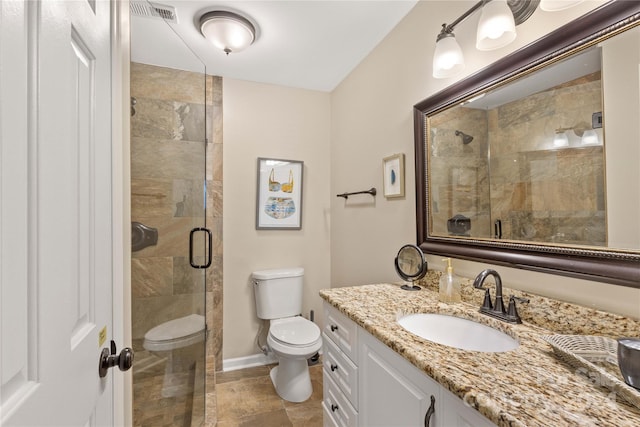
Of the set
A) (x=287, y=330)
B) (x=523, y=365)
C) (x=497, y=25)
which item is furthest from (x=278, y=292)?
(x=497, y=25)

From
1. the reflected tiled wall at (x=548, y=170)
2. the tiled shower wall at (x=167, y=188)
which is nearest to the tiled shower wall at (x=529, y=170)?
the reflected tiled wall at (x=548, y=170)

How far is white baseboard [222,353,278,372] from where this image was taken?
2.37 meters

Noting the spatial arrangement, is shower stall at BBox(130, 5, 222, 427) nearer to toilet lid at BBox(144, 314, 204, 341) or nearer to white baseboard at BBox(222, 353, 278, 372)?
toilet lid at BBox(144, 314, 204, 341)

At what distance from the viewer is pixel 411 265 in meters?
1.55

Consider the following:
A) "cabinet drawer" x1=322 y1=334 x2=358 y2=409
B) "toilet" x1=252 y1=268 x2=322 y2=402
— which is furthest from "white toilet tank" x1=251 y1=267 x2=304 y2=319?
"cabinet drawer" x1=322 y1=334 x2=358 y2=409

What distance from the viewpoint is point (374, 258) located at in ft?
6.70

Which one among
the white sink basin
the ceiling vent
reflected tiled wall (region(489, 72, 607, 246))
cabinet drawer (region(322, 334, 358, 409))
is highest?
the ceiling vent

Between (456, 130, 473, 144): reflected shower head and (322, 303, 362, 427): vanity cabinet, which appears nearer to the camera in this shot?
(322, 303, 362, 427): vanity cabinet

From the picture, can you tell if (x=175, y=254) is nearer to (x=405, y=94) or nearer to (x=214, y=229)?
(x=214, y=229)

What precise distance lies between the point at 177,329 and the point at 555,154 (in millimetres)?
1937

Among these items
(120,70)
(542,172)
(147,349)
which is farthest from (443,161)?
(147,349)

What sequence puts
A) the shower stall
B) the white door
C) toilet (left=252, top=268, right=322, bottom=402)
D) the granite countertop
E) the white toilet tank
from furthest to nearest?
the white toilet tank < toilet (left=252, top=268, right=322, bottom=402) < the shower stall < the granite countertop < the white door

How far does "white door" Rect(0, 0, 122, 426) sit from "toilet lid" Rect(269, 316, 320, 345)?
1.26 meters

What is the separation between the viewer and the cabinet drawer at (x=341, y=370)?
1.20 metres
